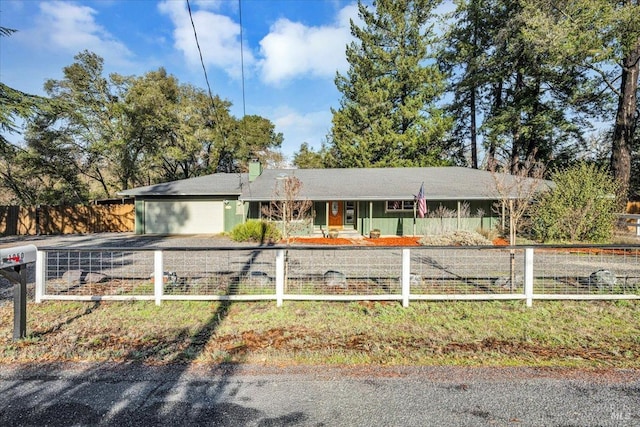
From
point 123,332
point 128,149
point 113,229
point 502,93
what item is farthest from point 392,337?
point 502,93

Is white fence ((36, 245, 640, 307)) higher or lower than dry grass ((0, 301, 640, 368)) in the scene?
higher

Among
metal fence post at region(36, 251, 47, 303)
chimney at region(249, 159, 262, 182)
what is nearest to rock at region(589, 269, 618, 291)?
metal fence post at region(36, 251, 47, 303)

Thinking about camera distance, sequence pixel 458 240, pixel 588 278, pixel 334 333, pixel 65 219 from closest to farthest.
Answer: pixel 334 333
pixel 588 278
pixel 458 240
pixel 65 219

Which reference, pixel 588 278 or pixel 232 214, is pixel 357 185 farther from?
pixel 588 278

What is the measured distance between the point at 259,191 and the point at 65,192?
1595 centimetres

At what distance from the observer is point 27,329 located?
13.1 feet

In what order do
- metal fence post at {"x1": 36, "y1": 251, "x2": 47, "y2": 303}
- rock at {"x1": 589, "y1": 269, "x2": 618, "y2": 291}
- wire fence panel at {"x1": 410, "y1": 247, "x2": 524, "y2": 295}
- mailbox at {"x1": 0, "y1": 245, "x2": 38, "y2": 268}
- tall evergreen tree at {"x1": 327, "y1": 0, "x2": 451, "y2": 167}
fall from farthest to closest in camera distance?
tall evergreen tree at {"x1": 327, "y1": 0, "x2": 451, "y2": 167}
wire fence panel at {"x1": 410, "y1": 247, "x2": 524, "y2": 295}
rock at {"x1": 589, "y1": 269, "x2": 618, "y2": 291}
metal fence post at {"x1": 36, "y1": 251, "x2": 47, "y2": 303}
mailbox at {"x1": 0, "y1": 245, "x2": 38, "y2": 268}

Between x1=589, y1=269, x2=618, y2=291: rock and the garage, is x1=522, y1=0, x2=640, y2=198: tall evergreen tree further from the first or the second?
the garage

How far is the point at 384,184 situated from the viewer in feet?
53.3

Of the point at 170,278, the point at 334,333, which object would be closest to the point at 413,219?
the point at 170,278

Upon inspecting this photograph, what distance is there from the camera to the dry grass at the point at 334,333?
10.6 ft

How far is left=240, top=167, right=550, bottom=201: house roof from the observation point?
14.4 meters

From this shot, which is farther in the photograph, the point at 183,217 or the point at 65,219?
the point at 65,219

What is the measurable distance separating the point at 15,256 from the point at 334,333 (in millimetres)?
3683
